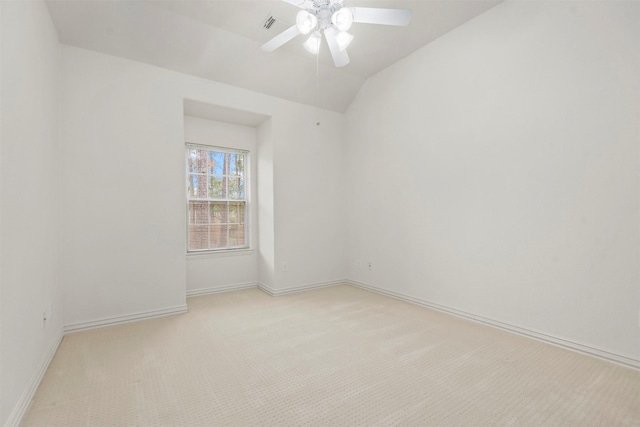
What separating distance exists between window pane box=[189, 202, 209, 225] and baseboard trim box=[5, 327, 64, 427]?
1947 millimetres

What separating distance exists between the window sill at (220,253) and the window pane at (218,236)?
116 mm

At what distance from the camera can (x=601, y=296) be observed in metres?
2.12

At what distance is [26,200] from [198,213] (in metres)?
2.24

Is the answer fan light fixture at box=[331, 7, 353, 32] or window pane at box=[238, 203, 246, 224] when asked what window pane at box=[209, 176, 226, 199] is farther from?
fan light fixture at box=[331, 7, 353, 32]

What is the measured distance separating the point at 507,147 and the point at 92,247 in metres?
3.98

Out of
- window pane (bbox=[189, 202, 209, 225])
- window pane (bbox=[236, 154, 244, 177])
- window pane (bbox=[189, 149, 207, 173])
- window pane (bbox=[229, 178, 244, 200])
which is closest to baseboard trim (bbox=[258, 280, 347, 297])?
window pane (bbox=[189, 202, 209, 225])

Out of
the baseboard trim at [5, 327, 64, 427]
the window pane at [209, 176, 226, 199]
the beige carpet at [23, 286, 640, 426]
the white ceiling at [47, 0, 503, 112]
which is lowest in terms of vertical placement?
the beige carpet at [23, 286, 640, 426]

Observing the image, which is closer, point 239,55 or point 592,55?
point 592,55

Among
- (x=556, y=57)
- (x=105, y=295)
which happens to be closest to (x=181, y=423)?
(x=105, y=295)

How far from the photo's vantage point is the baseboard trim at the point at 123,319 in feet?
8.71

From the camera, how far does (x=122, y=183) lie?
290cm

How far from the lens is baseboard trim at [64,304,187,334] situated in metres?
2.65

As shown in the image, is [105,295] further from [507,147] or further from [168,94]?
[507,147]

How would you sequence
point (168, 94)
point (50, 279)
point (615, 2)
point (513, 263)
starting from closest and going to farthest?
1. point (615, 2)
2. point (50, 279)
3. point (513, 263)
4. point (168, 94)
